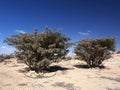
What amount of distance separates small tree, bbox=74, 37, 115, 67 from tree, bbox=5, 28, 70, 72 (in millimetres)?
3368

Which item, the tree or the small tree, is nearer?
the tree

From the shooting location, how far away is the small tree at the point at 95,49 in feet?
60.1

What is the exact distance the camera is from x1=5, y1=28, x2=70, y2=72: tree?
14.9 meters

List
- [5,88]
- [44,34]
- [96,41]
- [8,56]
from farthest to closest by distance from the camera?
[8,56] < [96,41] < [44,34] < [5,88]

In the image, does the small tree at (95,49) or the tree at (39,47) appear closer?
the tree at (39,47)

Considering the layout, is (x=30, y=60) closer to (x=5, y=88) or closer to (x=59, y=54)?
(x=59, y=54)

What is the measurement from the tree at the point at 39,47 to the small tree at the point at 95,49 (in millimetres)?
3368

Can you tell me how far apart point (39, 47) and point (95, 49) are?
6598 mm

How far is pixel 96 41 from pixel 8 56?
17.3 metres

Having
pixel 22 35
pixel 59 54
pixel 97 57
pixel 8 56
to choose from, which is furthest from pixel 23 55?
pixel 8 56

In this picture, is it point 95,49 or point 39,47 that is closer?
point 39,47

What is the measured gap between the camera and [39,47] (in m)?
14.9

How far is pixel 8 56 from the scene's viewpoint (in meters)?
29.9

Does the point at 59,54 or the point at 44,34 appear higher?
the point at 44,34
